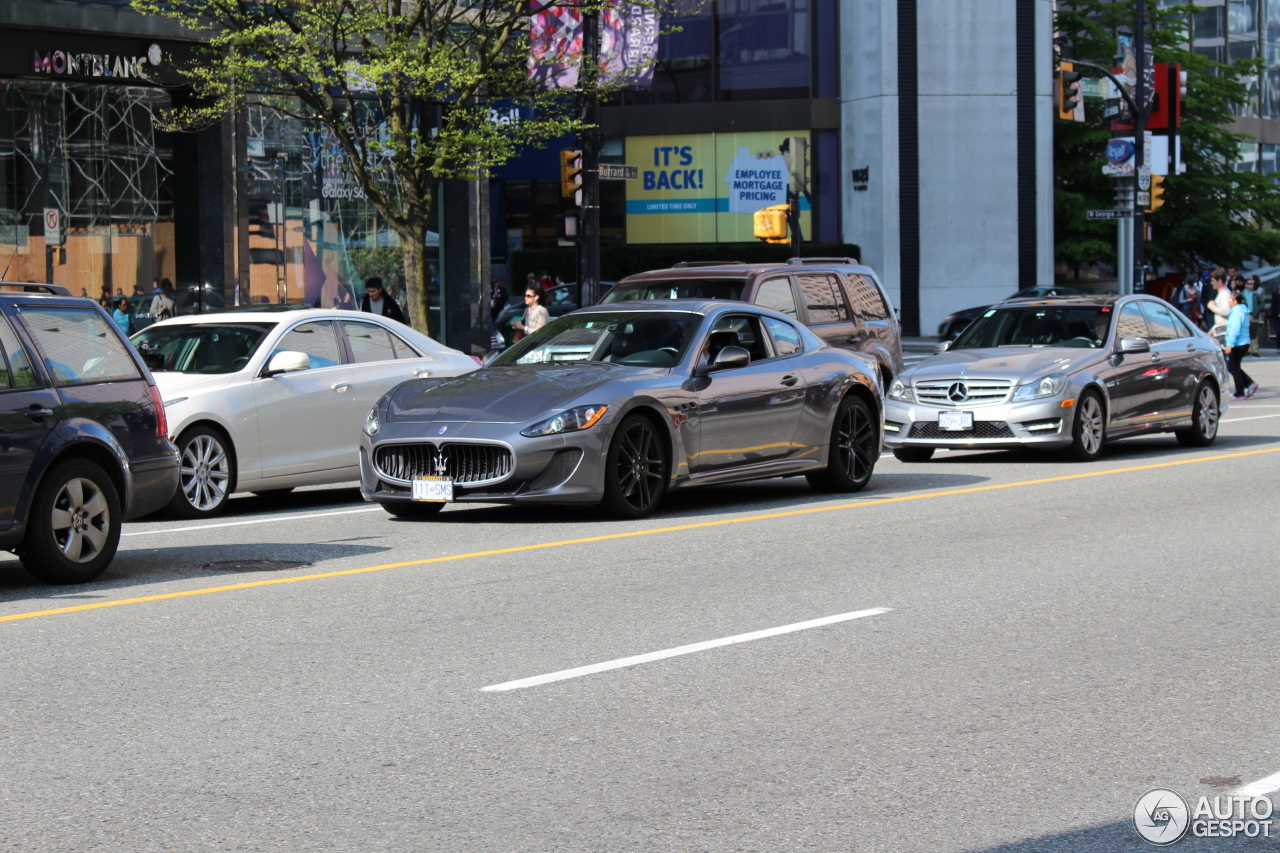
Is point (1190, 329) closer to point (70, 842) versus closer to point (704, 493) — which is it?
point (704, 493)

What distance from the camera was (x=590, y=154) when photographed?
23125 millimetres

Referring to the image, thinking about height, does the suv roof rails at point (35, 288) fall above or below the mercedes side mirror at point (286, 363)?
above

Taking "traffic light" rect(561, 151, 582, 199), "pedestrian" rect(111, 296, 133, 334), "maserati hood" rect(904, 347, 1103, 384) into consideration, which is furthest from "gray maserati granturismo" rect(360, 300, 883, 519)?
"pedestrian" rect(111, 296, 133, 334)

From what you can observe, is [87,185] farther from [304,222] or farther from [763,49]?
[763,49]

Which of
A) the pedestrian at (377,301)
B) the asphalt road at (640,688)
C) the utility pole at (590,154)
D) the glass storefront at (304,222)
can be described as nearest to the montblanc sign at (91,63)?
the glass storefront at (304,222)

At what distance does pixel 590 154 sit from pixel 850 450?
10.0m

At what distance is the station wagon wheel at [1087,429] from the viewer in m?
16.7

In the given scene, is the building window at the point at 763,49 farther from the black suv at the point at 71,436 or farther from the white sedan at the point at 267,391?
the black suv at the point at 71,436

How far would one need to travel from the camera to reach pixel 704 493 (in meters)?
14.3

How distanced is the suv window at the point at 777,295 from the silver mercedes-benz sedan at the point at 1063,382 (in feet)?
4.75

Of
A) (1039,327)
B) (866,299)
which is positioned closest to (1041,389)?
(1039,327)

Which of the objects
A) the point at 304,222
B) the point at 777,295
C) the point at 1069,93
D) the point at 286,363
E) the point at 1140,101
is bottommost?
the point at 286,363

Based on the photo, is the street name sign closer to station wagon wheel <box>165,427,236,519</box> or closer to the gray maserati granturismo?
the gray maserati granturismo

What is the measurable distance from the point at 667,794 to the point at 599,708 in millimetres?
1143
